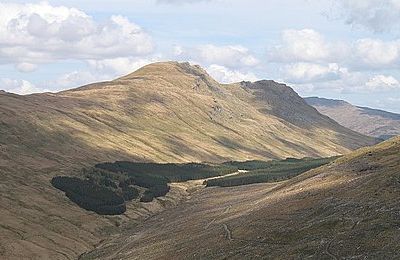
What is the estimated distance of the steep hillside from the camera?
6397 centimetres

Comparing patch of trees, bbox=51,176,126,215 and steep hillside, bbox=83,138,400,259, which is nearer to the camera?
steep hillside, bbox=83,138,400,259

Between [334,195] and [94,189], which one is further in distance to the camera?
[94,189]

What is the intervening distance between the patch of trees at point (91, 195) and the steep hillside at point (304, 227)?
17729 millimetres

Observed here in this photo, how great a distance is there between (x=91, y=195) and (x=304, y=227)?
94081mm

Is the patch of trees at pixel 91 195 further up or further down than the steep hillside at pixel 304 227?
further down

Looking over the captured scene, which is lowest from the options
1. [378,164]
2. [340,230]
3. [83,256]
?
[83,256]

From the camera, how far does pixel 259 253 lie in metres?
70.6

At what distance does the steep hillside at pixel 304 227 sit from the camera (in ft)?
210

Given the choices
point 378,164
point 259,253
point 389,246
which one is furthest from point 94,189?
point 389,246

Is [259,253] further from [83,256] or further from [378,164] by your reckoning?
[378,164]

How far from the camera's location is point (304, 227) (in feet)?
255

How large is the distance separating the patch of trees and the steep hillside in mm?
17729

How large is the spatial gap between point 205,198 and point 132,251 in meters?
74.2

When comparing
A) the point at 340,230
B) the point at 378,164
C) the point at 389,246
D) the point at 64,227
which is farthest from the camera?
the point at 64,227
